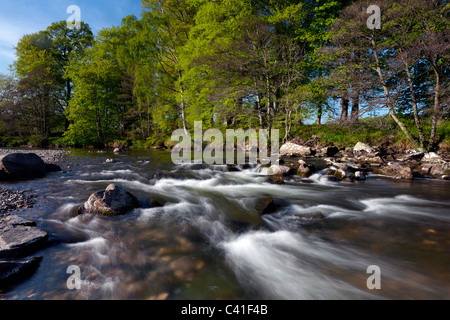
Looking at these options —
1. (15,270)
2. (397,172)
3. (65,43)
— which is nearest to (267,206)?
(15,270)

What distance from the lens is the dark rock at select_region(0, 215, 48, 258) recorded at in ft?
7.96

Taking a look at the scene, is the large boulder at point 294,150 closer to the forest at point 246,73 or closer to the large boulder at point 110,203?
the forest at point 246,73

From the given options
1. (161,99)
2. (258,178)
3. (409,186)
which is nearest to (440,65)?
(409,186)

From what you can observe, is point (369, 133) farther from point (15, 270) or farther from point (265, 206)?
point (15, 270)

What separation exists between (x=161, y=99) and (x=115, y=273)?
1917 centimetres

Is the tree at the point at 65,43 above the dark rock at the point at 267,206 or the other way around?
above

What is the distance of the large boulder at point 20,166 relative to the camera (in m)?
6.60

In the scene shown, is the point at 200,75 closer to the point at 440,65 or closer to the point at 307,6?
the point at 307,6

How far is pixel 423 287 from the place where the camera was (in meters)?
2.18

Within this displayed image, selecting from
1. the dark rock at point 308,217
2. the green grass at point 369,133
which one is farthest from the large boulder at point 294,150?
the dark rock at point 308,217

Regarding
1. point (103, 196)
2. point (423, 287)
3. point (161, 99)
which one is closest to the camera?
point (423, 287)

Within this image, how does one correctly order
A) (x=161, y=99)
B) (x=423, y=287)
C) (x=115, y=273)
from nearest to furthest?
(x=423, y=287) < (x=115, y=273) < (x=161, y=99)

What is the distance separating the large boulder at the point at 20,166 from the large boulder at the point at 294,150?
13377 mm

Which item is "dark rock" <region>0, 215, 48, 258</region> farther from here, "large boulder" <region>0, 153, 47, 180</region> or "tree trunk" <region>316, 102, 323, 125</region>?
"tree trunk" <region>316, 102, 323, 125</region>
